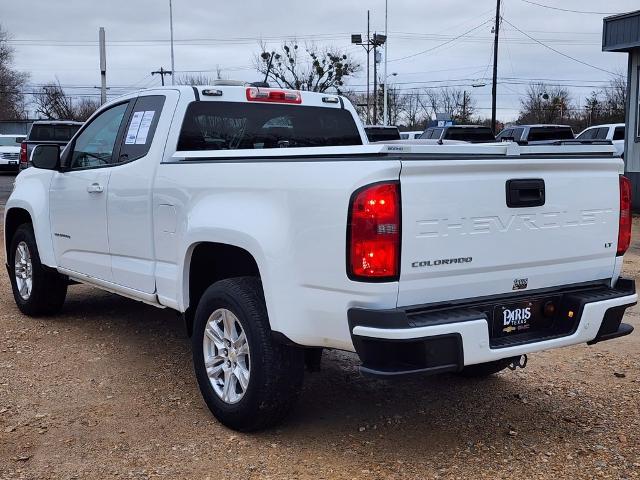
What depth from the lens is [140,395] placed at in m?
4.74

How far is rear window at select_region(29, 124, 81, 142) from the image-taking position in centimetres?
2061

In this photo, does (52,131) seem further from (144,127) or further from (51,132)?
(144,127)

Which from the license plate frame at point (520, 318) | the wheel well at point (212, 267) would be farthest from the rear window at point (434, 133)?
the license plate frame at point (520, 318)

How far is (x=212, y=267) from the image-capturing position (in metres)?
4.52

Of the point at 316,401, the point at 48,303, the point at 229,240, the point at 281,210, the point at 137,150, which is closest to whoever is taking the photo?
the point at 281,210

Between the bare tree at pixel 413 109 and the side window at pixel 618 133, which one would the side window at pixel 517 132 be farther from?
the bare tree at pixel 413 109

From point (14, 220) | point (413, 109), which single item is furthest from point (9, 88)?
point (14, 220)

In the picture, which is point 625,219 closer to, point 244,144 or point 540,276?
point 540,276

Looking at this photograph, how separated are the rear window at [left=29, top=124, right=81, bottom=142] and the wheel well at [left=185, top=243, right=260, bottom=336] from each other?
17264 millimetres

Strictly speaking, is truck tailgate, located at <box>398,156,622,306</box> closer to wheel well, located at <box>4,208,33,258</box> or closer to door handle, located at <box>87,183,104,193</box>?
door handle, located at <box>87,183,104,193</box>

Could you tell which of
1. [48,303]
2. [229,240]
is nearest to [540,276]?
[229,240]

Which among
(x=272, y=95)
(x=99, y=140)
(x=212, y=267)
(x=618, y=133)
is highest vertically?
(x=272, y=95)

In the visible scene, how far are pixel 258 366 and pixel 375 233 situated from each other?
983mm

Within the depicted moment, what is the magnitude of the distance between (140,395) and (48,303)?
230cm
